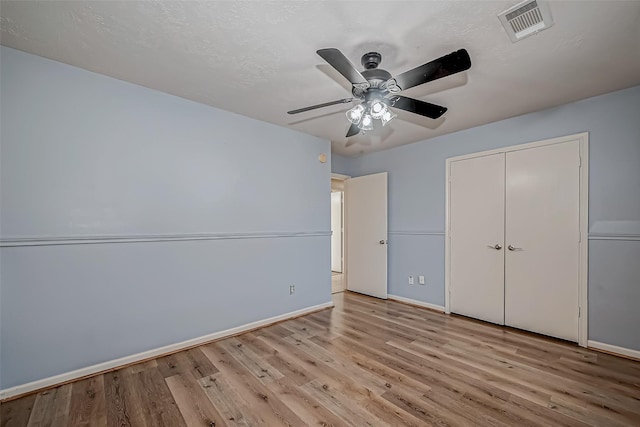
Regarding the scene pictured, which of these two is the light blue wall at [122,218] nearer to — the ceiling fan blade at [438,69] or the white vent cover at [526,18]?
the ceiling fan blade at [438,69]

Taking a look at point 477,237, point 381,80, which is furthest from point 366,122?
point 477,237

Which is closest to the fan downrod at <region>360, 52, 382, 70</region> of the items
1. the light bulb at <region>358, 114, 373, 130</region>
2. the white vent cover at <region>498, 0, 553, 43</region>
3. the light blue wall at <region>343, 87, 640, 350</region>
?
the light bulb at <region>358, 114, 373, 130</region>

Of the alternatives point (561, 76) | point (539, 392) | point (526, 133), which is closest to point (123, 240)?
point (539, 392)

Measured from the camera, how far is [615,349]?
2.60 metres

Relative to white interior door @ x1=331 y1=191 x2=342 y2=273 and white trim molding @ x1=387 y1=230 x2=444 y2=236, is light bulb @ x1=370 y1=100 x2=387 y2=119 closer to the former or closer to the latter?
white trim molding @ x1=387 y1=230 x2=444 y2=236

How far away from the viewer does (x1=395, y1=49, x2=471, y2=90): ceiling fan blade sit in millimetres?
1532

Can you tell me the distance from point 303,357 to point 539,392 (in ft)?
6.07

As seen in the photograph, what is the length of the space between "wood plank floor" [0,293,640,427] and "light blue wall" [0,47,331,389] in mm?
359

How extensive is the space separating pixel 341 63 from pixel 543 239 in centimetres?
299

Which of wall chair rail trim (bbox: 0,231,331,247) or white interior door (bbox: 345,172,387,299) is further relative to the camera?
white interior door (bbox: 345,172,387,299)

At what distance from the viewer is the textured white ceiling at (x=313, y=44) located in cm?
161

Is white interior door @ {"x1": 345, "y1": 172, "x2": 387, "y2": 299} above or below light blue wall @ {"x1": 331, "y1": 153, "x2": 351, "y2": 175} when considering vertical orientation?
below

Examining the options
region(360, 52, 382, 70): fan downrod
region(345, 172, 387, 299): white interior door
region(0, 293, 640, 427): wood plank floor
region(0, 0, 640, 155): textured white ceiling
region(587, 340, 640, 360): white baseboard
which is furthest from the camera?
region(345, 172, 387, 299): white interior door

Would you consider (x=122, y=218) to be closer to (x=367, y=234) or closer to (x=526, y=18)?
(x=526, y=18)
